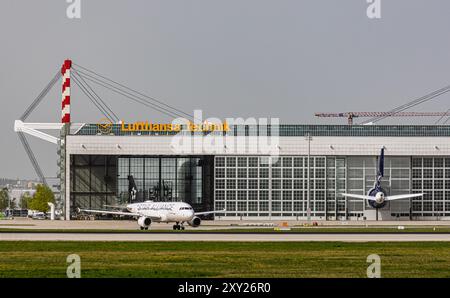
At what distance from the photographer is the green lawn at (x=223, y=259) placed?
5275 cm

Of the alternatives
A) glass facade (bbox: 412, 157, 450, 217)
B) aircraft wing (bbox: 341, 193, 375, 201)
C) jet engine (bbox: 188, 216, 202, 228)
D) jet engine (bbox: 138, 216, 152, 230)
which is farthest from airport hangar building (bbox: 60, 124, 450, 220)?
jet engine (bbox: 138, 216, 152, 230)

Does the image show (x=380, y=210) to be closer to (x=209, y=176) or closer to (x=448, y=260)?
(x=209, y=176)

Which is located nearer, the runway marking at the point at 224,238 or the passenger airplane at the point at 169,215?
the runway marking at the point at 224,238

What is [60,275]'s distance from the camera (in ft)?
167

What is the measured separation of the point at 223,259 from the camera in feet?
203

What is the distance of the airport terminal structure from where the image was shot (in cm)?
18525

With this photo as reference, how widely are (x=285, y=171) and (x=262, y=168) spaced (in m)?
4.46

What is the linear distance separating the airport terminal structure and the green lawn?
103 m

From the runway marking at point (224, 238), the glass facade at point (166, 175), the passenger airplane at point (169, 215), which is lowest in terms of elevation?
the runway marking at point (224, 238)

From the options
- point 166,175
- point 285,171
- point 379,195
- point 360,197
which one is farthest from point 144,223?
point 166,175

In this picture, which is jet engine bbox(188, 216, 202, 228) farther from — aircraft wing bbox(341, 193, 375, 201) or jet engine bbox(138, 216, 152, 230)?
aircraft wing bbox(341, 193, 375, 201)

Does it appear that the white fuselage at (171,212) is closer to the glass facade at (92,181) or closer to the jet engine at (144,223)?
the jet engine at (144,223)

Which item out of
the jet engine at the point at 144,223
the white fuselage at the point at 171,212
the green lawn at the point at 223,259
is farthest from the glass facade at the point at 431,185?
the green lawn at the point at 223,259

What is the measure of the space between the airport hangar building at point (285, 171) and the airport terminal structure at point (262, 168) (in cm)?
19
